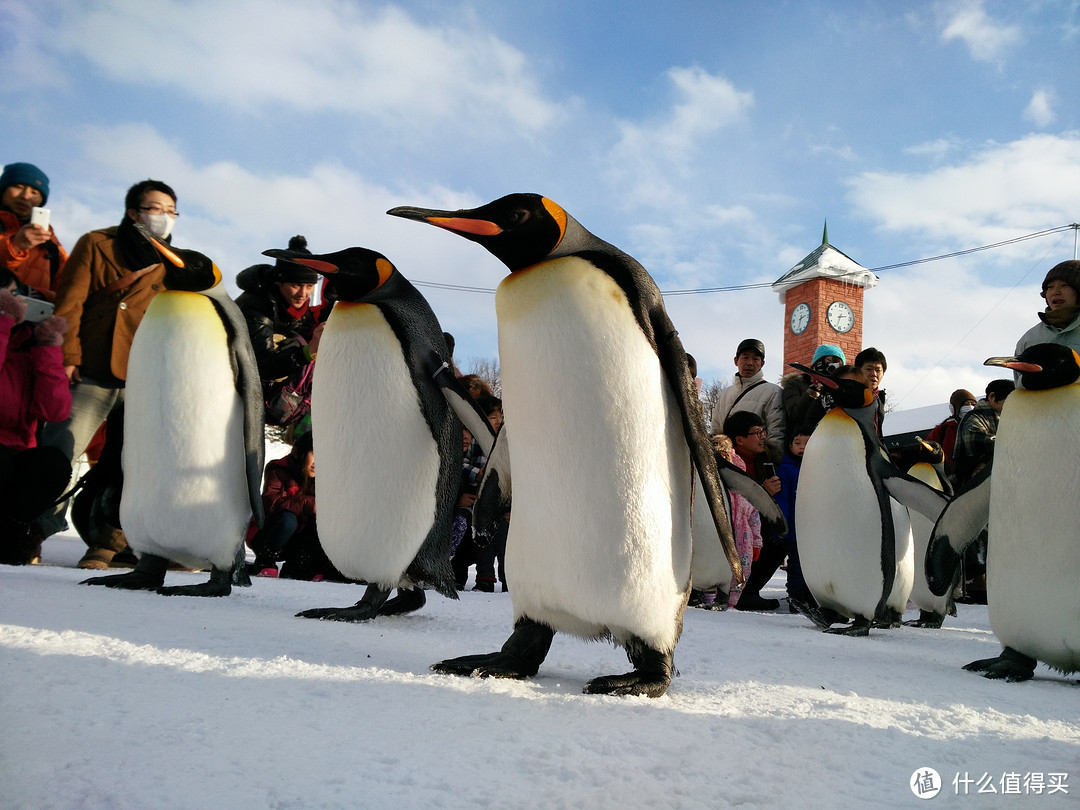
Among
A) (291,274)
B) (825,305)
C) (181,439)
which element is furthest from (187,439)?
(825,305)

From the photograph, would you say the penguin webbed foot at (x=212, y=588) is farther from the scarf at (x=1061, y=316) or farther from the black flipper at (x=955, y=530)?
the scarf at (x=1061, y=316)

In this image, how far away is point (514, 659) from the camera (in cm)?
185

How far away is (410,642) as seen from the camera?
2186 mm

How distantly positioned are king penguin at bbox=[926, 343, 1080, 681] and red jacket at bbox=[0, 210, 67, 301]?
4.10m

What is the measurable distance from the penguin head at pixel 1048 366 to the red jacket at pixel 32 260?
4103mm

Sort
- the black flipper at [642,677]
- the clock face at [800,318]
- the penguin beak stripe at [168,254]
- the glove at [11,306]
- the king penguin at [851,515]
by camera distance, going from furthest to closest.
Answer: the clock face at [800,318], the king penguin at [851,515], the glove at [11,306], the penguin beak stripe at [168,254], the black flipper at [642,677]

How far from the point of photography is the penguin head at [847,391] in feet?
12.6

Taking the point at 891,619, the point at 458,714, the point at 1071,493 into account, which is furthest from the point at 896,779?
the point at 891,619

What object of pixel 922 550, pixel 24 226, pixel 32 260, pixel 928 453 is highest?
pixel 24 226

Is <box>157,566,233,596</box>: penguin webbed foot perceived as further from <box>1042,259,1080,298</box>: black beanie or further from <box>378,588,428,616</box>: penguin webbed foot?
<box>1042,259,1080,298</box>: black beanie

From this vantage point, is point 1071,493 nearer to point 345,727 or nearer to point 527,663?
point 527,663

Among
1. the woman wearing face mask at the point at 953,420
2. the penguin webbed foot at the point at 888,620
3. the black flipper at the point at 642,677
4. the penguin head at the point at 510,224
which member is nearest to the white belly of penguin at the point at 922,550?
the penguin webbed foot at the point at 888,620

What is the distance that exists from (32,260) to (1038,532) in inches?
174

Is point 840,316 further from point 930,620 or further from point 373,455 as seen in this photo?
point 373,455
